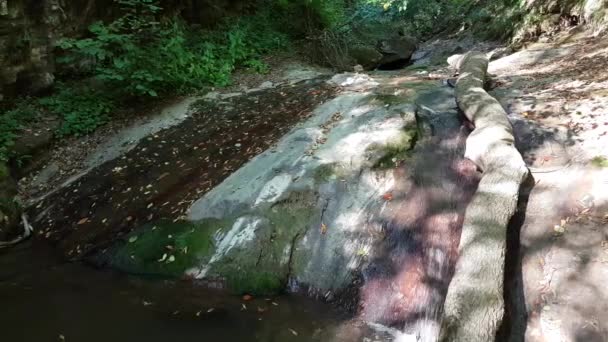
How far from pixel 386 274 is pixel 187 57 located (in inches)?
267

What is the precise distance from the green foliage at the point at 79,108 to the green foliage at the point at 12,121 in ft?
0.85

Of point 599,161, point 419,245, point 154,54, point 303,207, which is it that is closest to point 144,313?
point 303,207

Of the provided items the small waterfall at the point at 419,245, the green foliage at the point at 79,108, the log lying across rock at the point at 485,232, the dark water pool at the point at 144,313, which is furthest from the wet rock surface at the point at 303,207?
the green foliage at the point at 79,108

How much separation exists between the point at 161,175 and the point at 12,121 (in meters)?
3.11

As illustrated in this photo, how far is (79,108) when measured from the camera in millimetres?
7855

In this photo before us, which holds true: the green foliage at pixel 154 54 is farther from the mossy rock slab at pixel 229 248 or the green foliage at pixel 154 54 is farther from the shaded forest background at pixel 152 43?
the mossy rock slab at pixel 229 248

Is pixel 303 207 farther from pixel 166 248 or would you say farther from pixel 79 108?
pixel 79 108

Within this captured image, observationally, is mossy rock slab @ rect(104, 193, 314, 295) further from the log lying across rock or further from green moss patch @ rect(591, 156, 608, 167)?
green moss patch @ rect(591, 156, 608, 167)

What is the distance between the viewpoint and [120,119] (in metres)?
7.94

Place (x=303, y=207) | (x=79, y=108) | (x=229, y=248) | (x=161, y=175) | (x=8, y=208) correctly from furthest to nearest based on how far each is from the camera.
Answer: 1. (x=79, y=108)
2. (x=161, y=175)
3. (x=8, y=208)
4. (x=303, y=207)
5. (x=229, y=248)

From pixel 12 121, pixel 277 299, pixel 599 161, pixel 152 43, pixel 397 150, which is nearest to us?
pixel 599 161

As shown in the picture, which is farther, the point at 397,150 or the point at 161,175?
the point at 161,175

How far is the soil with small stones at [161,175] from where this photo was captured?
18.3ft

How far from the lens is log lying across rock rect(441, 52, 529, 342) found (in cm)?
318
